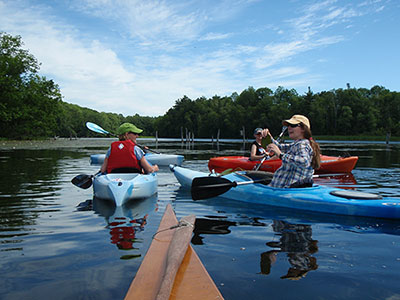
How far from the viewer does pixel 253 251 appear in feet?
11.6

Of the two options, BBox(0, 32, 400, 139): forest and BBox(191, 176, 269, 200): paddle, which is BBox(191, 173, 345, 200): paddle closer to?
BBox(191, 176, 269, 200): paddle

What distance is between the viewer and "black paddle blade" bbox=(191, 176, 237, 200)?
5461 millimetres

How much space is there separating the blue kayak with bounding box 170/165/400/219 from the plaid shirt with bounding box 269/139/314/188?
6.0 inches

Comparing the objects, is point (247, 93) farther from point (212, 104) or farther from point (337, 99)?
point (337, 99)

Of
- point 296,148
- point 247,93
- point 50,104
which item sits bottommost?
point 296,148

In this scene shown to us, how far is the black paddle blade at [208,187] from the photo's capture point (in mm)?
5461

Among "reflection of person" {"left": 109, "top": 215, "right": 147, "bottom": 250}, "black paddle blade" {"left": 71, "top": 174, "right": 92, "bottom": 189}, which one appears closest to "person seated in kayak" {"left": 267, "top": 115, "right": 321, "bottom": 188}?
"reflection of person" {"left": 109, "top": 215, "right": 147, "bottom": 250}

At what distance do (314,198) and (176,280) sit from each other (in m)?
3.42

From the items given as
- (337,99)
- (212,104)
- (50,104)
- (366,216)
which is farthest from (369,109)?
(366,216)

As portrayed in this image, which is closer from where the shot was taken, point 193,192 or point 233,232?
point 233,232

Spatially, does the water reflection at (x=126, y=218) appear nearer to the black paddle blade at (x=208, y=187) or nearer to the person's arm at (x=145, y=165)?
the person's arm at (x=145, y=165)

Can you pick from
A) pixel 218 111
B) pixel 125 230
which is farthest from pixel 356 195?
pixel 218 111

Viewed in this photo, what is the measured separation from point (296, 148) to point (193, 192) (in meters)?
1.83

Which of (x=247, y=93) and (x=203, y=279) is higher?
(x=247, y=93)
